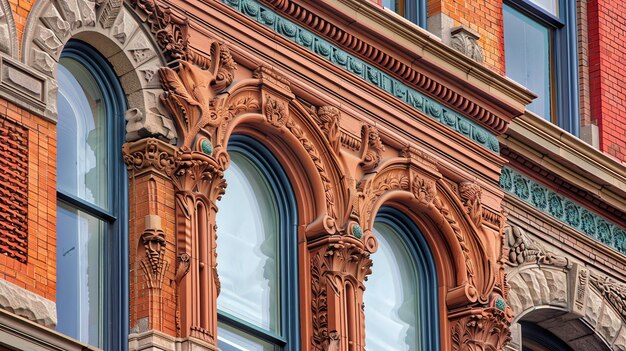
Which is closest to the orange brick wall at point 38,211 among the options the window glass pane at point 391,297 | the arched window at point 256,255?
the arched window at point 256,255

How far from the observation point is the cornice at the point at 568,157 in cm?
2623

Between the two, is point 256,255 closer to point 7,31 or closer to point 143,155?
point 143,155

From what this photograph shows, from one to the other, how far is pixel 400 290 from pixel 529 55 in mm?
4866

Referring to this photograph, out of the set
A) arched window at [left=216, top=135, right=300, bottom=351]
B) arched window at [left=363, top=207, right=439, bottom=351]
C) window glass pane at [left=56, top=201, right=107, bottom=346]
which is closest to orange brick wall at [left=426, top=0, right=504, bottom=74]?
arched window at [left=363, top=207, right=439, bottom=351]

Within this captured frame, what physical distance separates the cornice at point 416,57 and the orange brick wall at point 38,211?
3855mm

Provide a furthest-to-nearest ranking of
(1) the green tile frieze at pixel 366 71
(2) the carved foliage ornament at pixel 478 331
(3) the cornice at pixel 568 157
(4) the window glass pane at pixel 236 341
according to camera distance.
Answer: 1. (3) the cornice at pixel 568 157
2. (2) the carved foliage ornament at pixel 478 331
3. (1) the green tile frieze at pixel 366 71
4. (4) the window glass pane at pixel 236 341

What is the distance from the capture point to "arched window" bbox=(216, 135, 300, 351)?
71.6 feet

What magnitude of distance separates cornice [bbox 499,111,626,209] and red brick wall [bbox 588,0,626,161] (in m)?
0.70

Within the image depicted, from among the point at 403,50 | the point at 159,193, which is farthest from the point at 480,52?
the point at 159,193

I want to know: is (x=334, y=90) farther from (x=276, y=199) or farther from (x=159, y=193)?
(x=159, y=193)

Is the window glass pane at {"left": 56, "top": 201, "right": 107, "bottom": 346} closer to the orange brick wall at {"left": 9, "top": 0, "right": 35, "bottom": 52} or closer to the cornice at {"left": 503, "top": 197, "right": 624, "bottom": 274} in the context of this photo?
the orange brick wall at {"left": 9, "top": 0, "right": 35, "bottom": 52}

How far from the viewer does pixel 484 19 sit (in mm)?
26328

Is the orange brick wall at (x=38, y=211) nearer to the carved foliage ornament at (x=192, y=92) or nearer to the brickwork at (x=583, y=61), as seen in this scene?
the carved foliage ornament at (x=192, y=92)

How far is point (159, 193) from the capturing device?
20938 millimetres
